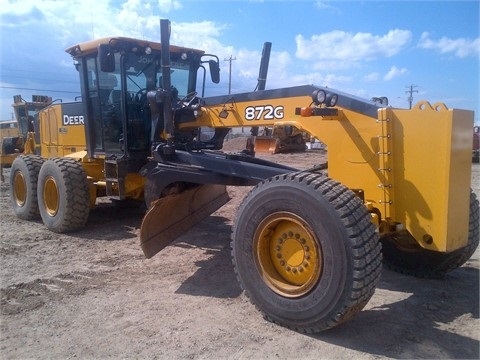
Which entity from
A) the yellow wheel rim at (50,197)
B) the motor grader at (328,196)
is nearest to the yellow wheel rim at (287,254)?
the motor grader at (328,196)

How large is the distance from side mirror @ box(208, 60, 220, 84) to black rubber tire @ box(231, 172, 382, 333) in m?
3.86

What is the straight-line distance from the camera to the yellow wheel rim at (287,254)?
368cm

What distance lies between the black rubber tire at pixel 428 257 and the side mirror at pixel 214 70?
3.88 meters

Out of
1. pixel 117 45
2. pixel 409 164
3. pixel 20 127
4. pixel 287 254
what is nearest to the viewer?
pixel 409 164

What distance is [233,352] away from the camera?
3430 mm

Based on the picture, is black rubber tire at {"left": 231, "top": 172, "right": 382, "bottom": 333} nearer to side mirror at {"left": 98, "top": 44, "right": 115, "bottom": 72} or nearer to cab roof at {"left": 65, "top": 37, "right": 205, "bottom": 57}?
side mirror at {"left": 98, "top": 44, "right": 115, "bottom": 72}

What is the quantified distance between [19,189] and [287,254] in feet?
21.4

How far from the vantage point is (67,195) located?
6.88 metres

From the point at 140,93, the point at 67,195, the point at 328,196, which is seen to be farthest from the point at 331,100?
the point at 67,195

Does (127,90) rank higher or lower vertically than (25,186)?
higher

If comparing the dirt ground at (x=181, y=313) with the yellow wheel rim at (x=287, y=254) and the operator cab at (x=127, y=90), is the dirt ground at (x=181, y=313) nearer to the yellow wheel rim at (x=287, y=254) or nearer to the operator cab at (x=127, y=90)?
the yellow wheel rim at (x=287, y=254)

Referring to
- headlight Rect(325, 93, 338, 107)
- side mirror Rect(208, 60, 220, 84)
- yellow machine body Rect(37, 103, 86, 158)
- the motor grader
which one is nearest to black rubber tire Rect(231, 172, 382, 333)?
the motor grader

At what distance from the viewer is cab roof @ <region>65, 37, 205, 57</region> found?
→ 636 cm

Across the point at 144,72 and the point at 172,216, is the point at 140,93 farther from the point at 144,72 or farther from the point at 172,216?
the point at 172,216
